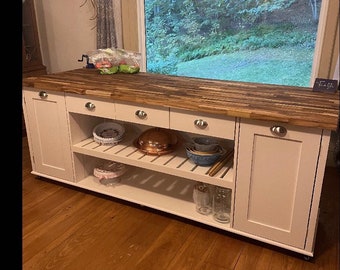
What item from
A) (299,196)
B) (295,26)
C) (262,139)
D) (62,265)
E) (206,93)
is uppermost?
(295,26)

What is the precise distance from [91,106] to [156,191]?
67 cm

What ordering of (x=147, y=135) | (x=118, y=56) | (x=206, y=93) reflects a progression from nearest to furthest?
(x=206, y=93), (x=147, y=135), (x=118, y=56)

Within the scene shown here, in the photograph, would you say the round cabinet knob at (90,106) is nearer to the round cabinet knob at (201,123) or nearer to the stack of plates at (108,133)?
the stack of plates at (108,133)

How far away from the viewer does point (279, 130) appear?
146 centimetres

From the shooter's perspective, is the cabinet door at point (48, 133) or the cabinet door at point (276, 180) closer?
the cabinet door at point (276, 180)

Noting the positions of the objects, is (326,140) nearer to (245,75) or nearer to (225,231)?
(225,231)

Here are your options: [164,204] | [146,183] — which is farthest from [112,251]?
[146,183]

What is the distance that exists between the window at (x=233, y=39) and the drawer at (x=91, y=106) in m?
0.87

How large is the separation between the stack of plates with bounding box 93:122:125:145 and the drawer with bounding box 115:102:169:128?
308mm

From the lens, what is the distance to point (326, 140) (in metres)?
1.37

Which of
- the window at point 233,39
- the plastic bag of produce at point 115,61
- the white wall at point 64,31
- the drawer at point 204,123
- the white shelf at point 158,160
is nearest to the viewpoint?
the drawer at point 204,123

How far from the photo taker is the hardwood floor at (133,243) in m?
1.61

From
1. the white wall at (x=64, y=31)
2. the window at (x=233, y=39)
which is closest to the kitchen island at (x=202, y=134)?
the window at (x=233, y=39)
